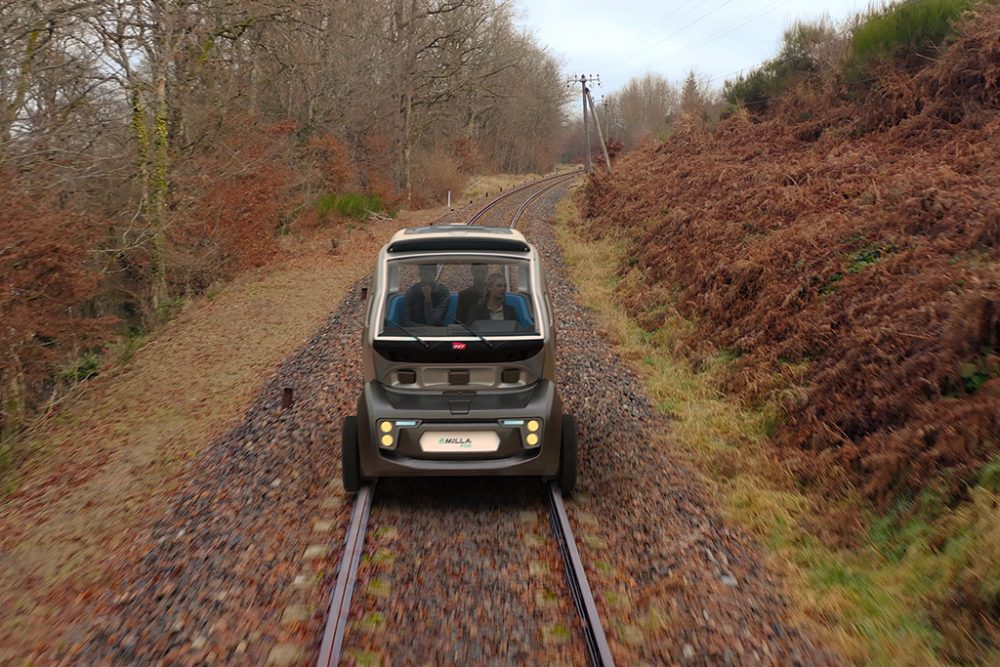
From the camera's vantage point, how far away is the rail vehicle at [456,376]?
5008 millimetres

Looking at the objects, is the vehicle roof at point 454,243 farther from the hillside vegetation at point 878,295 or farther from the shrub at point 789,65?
the shrub at point 789,65

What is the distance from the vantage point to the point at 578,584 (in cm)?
420

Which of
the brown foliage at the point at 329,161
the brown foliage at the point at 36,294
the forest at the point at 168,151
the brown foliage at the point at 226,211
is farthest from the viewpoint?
the brown foliage at the point at 329,161

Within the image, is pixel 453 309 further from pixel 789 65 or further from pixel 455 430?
pixel 789 65

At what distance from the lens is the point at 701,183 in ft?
54.1

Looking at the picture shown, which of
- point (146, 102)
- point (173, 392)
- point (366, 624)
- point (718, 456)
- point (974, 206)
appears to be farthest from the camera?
point (146, 102)

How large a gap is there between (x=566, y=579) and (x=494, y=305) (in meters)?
2.14

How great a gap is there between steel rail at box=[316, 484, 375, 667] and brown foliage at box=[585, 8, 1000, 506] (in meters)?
3.70

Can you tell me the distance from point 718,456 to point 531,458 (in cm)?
216

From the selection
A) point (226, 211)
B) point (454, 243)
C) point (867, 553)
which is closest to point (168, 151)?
point (226, 211)

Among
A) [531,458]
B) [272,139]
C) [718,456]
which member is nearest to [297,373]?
[531,458]

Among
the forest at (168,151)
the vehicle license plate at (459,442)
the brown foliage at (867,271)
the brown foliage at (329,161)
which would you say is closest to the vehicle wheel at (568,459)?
the vehicle license plate at (459,442)

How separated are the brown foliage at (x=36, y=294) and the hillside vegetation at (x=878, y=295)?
361 inches

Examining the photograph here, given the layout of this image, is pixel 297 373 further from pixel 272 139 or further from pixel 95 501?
pixel 272 139
